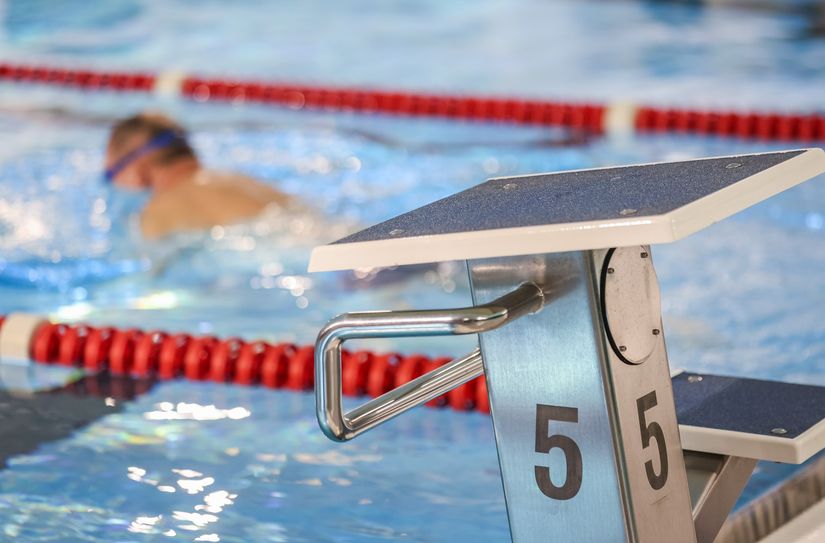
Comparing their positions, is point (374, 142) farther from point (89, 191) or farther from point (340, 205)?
point (89, 191)

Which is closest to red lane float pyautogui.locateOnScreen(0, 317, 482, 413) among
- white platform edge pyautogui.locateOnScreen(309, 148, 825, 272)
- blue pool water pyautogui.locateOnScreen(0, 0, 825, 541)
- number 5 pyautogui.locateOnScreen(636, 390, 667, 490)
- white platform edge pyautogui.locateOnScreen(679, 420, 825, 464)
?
blue pool water pyautogui.locateOnScreen(0, 0, 825, 541)

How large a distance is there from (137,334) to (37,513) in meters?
0.89

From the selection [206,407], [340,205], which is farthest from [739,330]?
[340,205]

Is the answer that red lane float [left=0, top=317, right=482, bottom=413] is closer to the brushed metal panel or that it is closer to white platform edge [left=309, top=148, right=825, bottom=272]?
the brushed metal panel

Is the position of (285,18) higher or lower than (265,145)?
higher

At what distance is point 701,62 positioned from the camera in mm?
6648

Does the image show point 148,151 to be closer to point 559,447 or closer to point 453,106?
point 453,106

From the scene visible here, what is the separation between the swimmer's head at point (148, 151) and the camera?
14.0 feet

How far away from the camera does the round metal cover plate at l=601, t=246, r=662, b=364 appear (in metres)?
1.27

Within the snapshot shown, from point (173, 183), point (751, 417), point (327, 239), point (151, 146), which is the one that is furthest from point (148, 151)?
point (751, 417)

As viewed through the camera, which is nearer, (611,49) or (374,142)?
(374,142)

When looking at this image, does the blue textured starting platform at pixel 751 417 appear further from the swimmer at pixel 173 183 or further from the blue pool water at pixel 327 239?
the swimmer at pixel 173 183

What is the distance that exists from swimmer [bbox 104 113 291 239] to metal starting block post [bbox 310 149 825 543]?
270cm

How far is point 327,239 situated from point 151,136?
844mm
